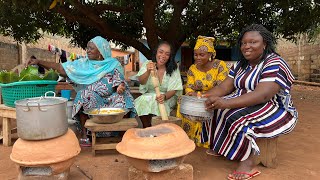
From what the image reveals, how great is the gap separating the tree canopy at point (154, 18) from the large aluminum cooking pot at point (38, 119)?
3258 millimetres

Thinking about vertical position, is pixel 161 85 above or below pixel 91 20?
below

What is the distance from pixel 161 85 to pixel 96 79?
2.82ft

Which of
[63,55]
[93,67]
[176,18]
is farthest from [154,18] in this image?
[63,55]

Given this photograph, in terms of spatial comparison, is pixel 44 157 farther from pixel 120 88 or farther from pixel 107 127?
pixel 120 88

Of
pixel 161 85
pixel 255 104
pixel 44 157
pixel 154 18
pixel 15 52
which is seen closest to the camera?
pixel 44 157

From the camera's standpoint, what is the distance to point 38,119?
2.32 metres

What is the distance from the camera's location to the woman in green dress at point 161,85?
143 inches

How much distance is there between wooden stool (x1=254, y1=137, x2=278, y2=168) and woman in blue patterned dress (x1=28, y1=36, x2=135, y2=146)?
64.7 inches

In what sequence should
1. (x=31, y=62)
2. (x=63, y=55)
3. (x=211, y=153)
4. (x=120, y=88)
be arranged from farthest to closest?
(x=63, y=55) → (x=120, y=88) → (x=31, y=62) → (x=211, y=153)

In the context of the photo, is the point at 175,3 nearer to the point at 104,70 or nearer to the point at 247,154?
the point at 104,70

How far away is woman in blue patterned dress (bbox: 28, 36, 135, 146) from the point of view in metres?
3.69

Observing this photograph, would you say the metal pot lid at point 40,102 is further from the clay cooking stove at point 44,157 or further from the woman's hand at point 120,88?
the woman's hand at point 120,88

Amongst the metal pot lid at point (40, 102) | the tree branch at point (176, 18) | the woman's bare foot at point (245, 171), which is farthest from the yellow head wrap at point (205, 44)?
the tree branch at point (176, 18)

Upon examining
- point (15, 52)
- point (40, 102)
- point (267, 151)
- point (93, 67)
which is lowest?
point (267, 151)
